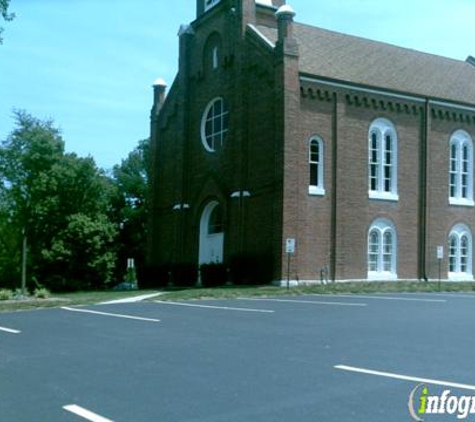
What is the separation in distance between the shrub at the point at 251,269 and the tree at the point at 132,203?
17.3 meters

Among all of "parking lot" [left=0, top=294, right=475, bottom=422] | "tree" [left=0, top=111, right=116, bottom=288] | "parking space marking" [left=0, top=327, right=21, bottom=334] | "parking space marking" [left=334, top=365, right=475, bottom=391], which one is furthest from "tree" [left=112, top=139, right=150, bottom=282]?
"parking space marking" [left=334, top=365, right=475, bottom=391]

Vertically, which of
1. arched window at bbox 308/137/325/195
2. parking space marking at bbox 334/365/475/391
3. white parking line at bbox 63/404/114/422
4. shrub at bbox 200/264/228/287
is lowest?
white parking line at bbox 63/404/114/422

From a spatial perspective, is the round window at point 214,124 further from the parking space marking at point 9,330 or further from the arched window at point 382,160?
the parking space marking at point 9,330

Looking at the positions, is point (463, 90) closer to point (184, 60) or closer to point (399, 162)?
point (399, 162)

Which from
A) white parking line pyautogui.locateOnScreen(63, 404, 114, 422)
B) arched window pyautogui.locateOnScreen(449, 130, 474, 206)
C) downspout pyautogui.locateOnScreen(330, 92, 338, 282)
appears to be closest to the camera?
white parking line pyautogui.locateOnScreen(63, 404, 114, 422)

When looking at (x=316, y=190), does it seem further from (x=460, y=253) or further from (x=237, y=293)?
(x=460, y=253)

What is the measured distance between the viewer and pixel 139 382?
25.5ft

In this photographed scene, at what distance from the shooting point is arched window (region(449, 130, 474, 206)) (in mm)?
35562

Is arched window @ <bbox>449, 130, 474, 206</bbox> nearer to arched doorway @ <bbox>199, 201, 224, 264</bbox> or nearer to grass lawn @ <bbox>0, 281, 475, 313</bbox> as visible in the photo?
grass lawn @ <bbox>0, 281, 475, 313</bbox>

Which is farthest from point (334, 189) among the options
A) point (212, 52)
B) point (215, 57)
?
point (212, 52)

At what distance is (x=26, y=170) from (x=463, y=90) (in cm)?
2907

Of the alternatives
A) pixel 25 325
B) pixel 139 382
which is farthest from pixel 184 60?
pixel 139 382

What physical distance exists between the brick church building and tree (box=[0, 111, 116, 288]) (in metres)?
7.49

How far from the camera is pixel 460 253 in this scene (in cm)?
3544
